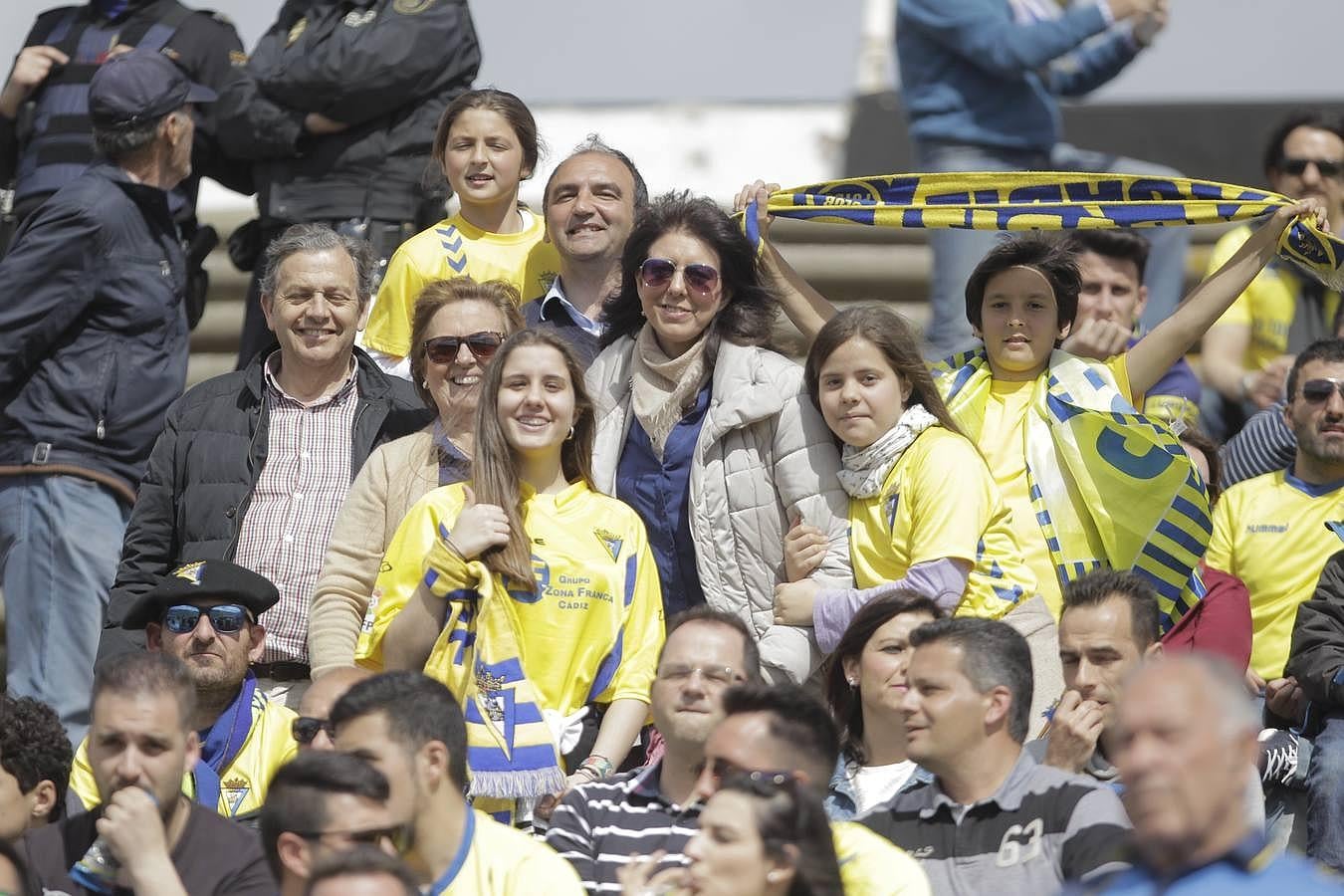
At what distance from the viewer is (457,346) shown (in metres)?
7.05

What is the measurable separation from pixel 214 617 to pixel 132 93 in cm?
225

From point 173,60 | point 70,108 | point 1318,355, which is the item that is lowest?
point 1318,355

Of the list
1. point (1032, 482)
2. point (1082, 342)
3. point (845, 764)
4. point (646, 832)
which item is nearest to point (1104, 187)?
point (1082, 342)

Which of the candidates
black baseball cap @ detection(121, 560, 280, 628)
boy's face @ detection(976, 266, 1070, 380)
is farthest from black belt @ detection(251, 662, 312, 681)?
boy's face @ detection(976, 266, 1070, 380)

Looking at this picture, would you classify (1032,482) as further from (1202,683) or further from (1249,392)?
(1202,683)

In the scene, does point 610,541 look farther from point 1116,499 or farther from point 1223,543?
point 1223,543

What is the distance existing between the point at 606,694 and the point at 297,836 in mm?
1351

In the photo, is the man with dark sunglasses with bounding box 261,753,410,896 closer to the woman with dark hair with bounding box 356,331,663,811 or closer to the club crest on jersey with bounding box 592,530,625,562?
the woman with dark hair with bounding box 356,331,663,811

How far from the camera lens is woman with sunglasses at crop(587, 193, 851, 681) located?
6828 millimetres

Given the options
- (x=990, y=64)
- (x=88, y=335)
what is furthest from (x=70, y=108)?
(x=990, y=64)

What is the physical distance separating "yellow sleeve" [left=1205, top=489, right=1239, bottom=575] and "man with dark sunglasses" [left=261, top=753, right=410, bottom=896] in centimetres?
355

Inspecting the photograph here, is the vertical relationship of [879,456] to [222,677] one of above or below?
above

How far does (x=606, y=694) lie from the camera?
643 centimetres

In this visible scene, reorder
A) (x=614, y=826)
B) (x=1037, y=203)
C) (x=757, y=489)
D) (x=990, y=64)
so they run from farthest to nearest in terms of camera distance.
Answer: (x=990, y=64), (x=1037, y=203), (x=757, y=489), (x=614, y=826)
